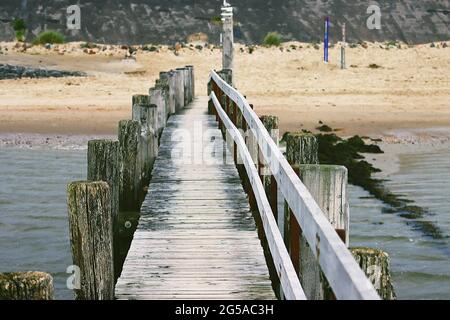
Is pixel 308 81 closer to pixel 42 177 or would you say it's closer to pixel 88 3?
pixel 42 177

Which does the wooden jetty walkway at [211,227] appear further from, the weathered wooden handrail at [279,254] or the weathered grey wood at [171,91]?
the weathered grey wood at [171,91]

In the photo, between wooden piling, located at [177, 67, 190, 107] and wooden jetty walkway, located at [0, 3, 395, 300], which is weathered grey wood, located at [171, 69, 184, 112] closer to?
wooden piling, located at [177, 67, 190, 107]

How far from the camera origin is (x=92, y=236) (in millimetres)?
7148

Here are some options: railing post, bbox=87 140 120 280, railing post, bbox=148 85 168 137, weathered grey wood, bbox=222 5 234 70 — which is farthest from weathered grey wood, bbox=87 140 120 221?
weathered grey wood, bbox=222 5 234 70

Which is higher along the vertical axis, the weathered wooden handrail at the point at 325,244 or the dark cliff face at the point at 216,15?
the dark cliff face at the point at 216,15

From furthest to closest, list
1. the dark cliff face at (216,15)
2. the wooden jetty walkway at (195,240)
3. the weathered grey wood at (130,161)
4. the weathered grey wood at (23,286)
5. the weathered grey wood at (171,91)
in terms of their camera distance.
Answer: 1. the dark cliff face at (216,15)
2. the weathered grey wood at (171,91)
3. the weathered grey wood at (130,161)
4. the wooden jetty walkway at (195,240)
5. the weathered grey wood at (23,286)

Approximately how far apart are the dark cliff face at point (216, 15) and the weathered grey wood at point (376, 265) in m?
89.2

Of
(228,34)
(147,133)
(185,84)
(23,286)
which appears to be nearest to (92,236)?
(23,286)

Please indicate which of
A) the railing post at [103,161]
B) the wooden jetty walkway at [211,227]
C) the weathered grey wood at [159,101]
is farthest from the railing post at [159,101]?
the railing post at [103,161]

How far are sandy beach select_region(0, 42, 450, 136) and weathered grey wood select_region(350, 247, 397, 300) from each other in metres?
19.1

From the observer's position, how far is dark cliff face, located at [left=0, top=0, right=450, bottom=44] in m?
97.6

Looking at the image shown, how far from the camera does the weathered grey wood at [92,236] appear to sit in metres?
7.05

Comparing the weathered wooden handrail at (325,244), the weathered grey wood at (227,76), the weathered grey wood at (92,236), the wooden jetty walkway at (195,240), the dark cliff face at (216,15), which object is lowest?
the wooden jetty walkway at (195,240)

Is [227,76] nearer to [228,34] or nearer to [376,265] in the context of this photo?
[228,34]
